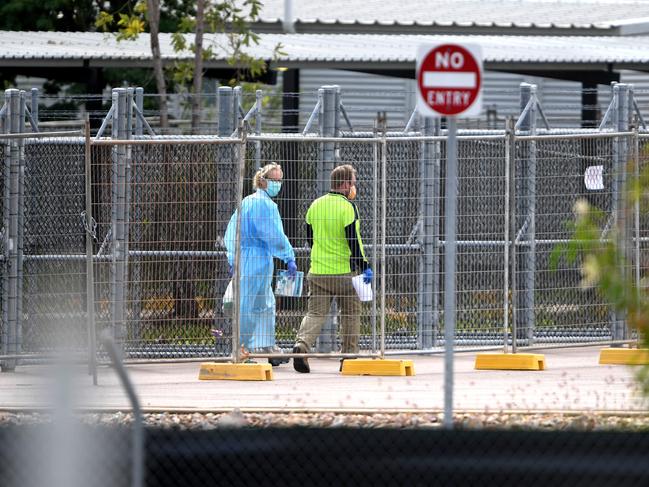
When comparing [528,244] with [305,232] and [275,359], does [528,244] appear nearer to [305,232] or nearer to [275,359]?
[305,232]

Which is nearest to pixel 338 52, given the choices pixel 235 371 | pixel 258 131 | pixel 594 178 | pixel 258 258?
pixel 258 131

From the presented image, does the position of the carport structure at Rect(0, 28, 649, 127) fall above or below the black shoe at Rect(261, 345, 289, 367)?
above

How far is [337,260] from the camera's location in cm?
1386

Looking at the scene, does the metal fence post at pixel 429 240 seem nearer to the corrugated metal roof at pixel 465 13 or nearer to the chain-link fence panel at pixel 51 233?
the chain-link fence panel at pixel 51 233

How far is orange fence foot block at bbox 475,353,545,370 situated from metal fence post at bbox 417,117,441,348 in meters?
0.87

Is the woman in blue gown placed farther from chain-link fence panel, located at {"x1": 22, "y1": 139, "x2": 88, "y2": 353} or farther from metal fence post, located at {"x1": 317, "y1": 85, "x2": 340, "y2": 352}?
chain-link fence panel, located at {"x1": 22, "y1": 139, "x2": 88, "y2": 353}

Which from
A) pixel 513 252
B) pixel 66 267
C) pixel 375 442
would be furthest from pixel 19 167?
pixel 375 442

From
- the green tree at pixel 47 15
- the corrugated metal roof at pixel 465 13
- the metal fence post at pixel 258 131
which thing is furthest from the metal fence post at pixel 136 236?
the green tree at pixel 47 15

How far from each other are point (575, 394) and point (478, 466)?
261 inches

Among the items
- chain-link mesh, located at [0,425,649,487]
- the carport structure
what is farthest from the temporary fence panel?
chain-link mesh, located at [0,425,649,487]

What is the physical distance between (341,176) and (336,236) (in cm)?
54

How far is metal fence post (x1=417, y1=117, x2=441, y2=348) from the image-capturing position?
14.9 meters

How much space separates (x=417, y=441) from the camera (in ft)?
18.2

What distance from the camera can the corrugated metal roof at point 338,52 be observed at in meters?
21.9
